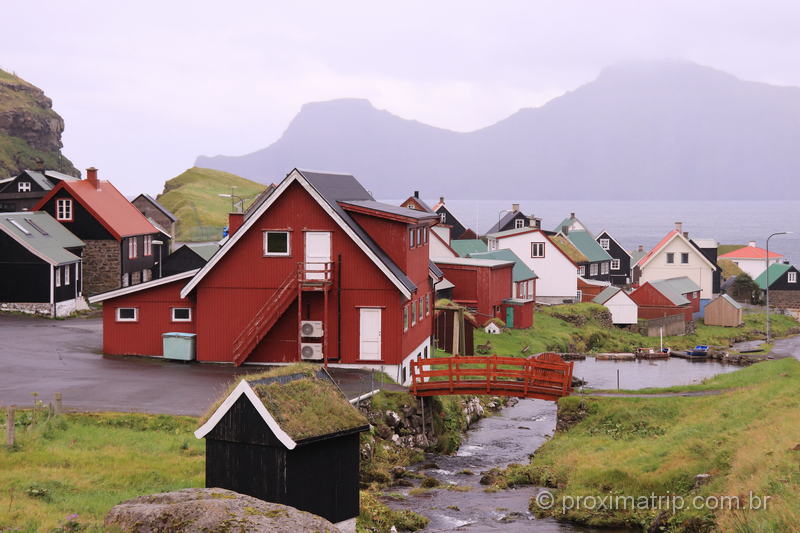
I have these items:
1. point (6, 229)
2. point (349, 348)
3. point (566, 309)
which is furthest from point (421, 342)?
point (566, 309)

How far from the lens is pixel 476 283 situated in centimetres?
6506

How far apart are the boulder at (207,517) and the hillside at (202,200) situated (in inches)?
3830

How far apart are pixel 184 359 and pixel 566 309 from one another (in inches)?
1733

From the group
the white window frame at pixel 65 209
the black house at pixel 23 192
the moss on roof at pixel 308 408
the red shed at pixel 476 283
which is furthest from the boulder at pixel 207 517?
the black house at pixel 23 192

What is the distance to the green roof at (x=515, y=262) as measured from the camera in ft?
243

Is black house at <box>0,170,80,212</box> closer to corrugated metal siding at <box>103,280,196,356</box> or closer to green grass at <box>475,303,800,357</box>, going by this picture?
corrugated metal siding at <box>103,280,196,356</box>

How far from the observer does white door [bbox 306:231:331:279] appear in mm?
38750

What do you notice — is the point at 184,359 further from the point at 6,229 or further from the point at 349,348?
the point at 6,229

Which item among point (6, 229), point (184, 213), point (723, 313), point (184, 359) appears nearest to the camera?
point (184, 359)

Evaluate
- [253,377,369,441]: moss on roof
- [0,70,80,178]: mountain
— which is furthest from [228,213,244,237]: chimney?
[0,70,80,178]: mountain

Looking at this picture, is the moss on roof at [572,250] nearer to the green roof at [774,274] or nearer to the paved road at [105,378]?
the green roof at [774,274]

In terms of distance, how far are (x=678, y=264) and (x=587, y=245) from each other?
1074cm

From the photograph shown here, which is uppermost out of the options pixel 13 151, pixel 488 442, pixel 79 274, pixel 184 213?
pixel 13 151

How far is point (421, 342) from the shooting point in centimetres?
Answer: 4350
